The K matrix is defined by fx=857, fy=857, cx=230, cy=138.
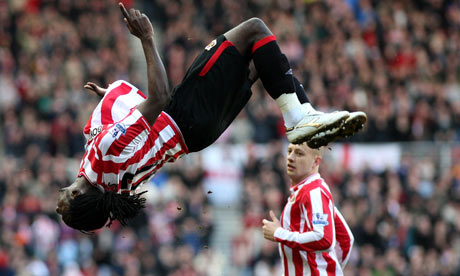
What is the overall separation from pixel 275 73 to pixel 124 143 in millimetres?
1266

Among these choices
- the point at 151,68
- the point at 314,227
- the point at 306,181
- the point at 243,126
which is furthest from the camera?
the point at 243,126

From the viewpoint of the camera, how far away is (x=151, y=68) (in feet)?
19.7

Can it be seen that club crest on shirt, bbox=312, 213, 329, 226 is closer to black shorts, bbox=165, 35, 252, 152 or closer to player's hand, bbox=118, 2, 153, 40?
black shorts, bbox=165, 35, 252, 152

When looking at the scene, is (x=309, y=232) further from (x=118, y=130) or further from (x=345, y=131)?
(x=118, y=130)

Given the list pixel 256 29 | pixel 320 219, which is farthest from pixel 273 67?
pixel 320 219

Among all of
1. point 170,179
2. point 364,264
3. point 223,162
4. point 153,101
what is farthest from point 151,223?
point 153,101

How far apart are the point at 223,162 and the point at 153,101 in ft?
30.3

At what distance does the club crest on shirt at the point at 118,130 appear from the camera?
607cm

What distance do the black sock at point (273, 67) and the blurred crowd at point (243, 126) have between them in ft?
16.1

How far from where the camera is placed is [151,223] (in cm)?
1374

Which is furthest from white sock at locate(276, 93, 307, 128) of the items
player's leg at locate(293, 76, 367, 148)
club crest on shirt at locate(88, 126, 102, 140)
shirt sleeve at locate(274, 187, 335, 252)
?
club crest on shirt at locate(88, 126, 102, 140)

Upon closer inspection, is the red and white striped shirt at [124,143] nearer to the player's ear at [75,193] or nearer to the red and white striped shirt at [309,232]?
the player's ear at [75,193]

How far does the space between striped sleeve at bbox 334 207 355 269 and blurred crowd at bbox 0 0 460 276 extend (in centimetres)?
412

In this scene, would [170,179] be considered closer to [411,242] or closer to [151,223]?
[151,223]
